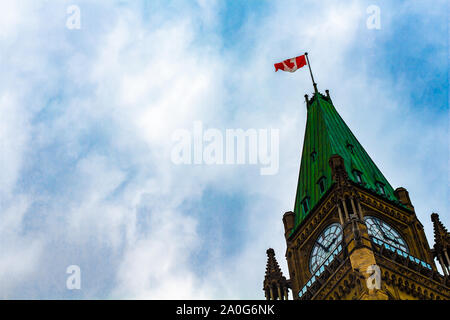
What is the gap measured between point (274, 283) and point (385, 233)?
9.46m

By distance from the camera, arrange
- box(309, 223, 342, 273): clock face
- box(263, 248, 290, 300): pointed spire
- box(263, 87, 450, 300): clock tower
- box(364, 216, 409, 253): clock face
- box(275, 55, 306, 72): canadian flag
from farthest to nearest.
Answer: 1. box(275, 55, 306, 72): canadian flag
2. box(263, 248, 290, 300): pointed spire
3. box(309, 223, 342, 273): clock face
4. box(364, 216, 409, 253): clock face
5. box(263, 87, 450, 300): clock tower

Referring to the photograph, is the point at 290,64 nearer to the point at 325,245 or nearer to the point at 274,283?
the point at 325,245

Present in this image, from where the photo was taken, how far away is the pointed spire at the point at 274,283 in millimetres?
64938

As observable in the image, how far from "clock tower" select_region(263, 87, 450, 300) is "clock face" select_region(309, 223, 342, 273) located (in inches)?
3.7

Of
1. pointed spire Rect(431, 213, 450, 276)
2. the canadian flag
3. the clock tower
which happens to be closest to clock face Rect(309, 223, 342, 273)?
the clock tower

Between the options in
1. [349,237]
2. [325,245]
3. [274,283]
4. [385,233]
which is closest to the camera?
[349,237]

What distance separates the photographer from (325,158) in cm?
7281

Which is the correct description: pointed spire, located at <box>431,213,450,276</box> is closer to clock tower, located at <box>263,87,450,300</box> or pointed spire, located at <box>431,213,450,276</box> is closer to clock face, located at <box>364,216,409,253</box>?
clock tower, located at <box>263,87,450,300</box>

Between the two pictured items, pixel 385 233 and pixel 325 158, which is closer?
pixel 385 233

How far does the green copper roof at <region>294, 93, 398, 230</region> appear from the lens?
6994cm

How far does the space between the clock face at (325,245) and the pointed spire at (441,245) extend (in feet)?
26.2

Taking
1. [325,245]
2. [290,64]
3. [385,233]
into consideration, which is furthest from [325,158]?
[385,233]
